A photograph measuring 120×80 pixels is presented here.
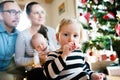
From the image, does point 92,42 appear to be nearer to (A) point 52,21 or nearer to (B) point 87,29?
(B) point 87,29

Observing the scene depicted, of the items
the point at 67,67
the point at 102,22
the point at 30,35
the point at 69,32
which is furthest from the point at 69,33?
the point at 102,22

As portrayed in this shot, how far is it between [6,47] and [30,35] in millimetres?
113

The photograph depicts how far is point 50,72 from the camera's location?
692 millimetres

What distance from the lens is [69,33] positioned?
740 millimetres

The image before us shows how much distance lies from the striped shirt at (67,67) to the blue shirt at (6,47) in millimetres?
198

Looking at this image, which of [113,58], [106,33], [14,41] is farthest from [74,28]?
[106,33]

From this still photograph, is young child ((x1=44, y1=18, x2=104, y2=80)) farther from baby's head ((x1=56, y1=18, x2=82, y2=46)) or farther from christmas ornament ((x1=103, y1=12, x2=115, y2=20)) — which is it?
christmas ornament ((x1=103, y1=12, x2=115, y2=20))

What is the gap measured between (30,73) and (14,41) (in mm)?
155

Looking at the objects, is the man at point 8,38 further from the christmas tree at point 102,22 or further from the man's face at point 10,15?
the christmas tree at point 102,22

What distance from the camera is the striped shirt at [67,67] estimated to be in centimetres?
68

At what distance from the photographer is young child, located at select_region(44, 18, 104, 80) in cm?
69

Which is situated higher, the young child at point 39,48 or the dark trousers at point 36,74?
the young child at point 39,48

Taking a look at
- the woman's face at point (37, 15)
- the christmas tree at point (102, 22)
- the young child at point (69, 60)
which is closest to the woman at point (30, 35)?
the woman's face at point (37, 15)

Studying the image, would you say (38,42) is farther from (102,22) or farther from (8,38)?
(102,22)
